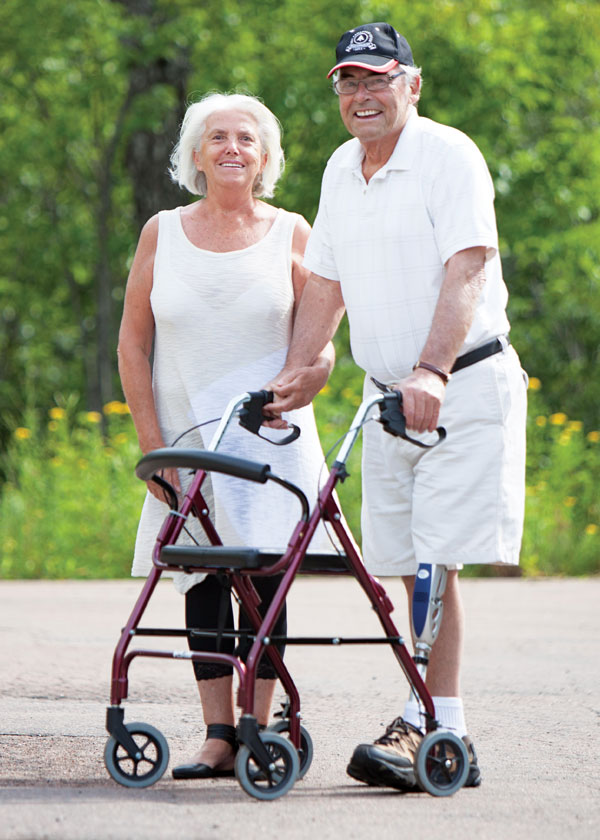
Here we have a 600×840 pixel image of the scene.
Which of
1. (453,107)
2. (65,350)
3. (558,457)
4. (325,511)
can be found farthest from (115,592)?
(65,350)

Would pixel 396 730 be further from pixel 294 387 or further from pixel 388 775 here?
pixel 294 387

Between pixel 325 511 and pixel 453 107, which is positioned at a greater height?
pixel 453 107

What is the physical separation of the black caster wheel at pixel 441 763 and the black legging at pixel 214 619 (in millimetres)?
595

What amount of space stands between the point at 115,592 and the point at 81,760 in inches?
223

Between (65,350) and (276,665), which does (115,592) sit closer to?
(276,665)

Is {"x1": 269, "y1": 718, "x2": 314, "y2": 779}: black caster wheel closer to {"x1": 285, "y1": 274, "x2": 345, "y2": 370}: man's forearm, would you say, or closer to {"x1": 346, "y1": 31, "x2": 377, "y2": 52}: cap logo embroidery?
{"x1": 285, "y1": 274, "x2": 345, "y2": 370}: man's forearm

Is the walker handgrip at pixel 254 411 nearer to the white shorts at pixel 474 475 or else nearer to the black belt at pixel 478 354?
the white shorts at pixel 474 475

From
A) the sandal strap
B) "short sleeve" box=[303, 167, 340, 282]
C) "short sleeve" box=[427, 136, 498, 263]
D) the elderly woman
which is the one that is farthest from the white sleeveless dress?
"short sleeve" box=[427, 136, 498, 263]

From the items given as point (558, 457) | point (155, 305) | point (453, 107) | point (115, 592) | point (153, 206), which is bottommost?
point (115, 592)

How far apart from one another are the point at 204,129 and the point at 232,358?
0.72 meters

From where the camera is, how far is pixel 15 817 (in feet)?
11.3

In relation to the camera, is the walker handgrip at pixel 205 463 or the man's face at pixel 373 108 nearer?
the walker handgrip at pixel 205 463

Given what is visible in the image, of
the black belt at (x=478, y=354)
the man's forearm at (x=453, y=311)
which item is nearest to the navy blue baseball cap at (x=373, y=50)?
the man's forearm at (x=453, y=311)

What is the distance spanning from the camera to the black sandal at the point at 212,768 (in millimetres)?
4059
